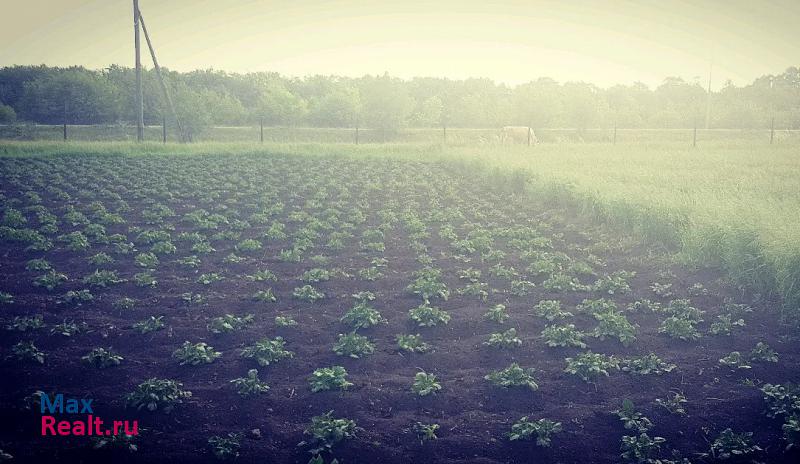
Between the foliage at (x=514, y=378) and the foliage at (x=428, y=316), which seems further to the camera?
the foliage at (x=428, y=316)

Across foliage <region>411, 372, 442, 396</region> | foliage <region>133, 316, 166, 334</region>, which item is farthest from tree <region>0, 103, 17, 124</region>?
foliage <region>411, 372, 442, 396</region>

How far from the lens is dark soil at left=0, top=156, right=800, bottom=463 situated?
552cm

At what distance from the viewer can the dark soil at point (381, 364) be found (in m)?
5.52

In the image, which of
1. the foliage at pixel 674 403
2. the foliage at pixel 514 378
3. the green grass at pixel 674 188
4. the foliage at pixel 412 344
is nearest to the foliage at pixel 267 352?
the foliage at pixel 412 344

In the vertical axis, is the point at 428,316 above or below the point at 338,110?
below

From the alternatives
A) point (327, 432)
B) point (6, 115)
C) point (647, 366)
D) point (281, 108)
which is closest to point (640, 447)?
point (647, 366)

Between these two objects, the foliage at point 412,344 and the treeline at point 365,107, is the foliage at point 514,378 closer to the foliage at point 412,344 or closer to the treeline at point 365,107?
the foliage at point 412,344

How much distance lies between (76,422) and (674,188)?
17.3m

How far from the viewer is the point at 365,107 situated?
59.7 m

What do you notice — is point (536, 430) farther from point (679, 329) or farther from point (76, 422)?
point (76, 422)

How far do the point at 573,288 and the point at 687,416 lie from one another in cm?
417

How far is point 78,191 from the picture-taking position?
18.9 m

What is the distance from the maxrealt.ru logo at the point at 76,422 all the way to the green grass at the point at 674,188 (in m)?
10.1

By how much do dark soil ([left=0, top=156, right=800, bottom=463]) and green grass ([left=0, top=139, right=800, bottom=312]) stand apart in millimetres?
651
